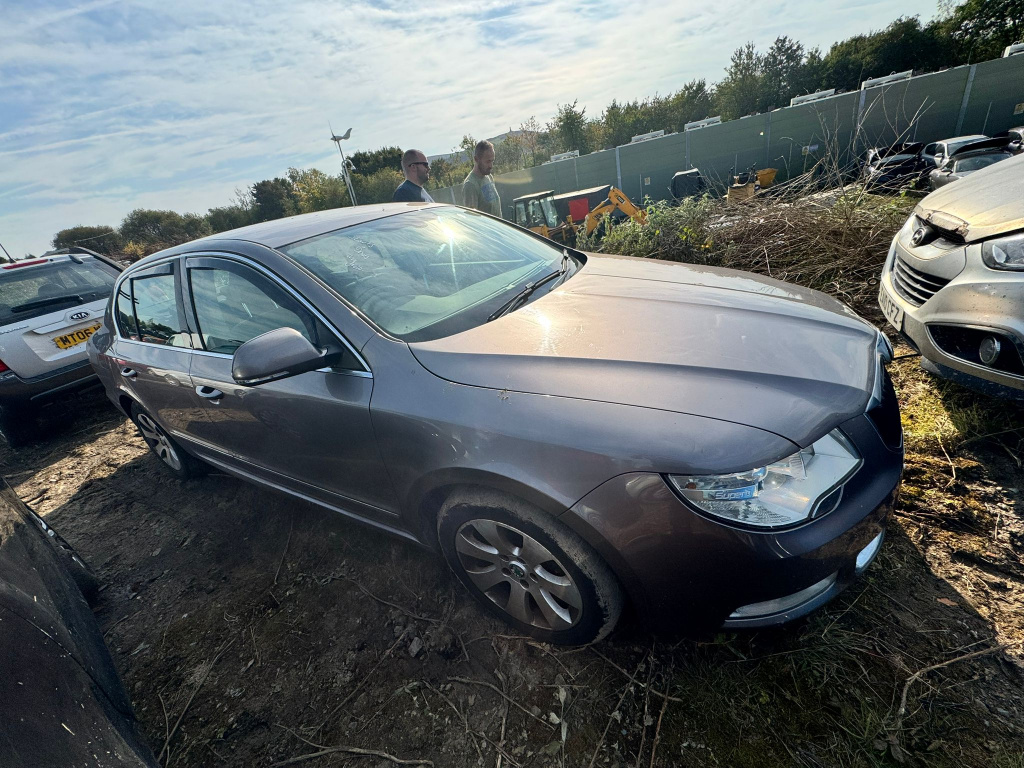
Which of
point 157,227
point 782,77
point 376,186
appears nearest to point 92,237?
point 157,227

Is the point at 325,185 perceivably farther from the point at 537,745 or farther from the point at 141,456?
the point at 537,745

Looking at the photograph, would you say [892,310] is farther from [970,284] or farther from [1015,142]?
[1015,142]

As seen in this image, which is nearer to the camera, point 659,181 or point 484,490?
point 484,490

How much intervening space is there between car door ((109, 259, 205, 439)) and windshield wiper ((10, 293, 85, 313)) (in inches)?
86.0

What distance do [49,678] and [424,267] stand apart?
1.79 m

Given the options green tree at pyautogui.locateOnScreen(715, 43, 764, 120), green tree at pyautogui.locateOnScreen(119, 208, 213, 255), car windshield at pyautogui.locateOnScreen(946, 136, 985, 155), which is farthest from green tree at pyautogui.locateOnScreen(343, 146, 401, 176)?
car windshield at pyautogui.locateOnScreen(946, 136, 985, 155)

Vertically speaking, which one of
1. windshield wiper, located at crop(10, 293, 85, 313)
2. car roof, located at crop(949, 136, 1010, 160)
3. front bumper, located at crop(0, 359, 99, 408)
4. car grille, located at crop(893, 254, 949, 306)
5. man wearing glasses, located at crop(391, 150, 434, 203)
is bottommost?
car roof, located at crop(949, 136, 1010, 160)

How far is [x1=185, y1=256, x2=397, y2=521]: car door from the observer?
1784 mm

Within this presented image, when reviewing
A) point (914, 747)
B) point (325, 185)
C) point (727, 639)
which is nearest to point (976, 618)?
point (914, 747)

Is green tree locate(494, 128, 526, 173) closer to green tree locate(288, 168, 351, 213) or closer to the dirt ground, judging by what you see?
green tree locate(288, 168, 351, 213)

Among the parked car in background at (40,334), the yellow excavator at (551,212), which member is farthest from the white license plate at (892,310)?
the yellow excavator at (551,212)

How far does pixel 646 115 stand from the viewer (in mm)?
43438

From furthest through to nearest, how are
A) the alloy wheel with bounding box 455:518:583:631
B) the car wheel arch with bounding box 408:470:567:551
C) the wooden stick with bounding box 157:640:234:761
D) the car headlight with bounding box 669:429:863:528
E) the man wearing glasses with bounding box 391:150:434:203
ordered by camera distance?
the man wearing glasses with bounding box 391:150:434:203, the wooden stick with bounding box 157:640:234:761, the alloy wheel with bounding box 455:518:583:631, the car wheel arch with bounding box 408:470:567:551, the car headlight with bounding box 669:429:863:528

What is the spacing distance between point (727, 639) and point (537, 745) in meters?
0.75
